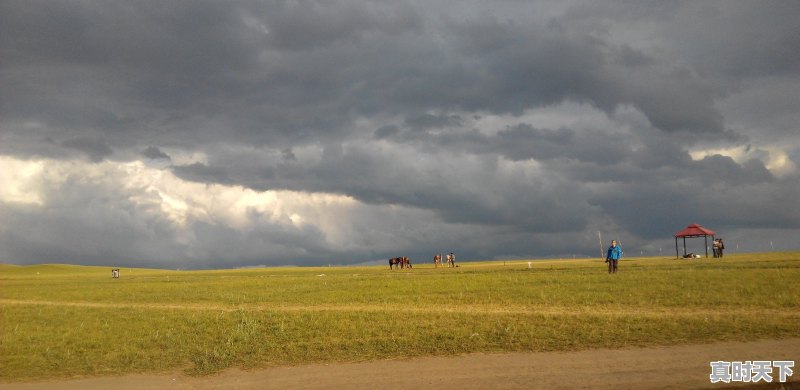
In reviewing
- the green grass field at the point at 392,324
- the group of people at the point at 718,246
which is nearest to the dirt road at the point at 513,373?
the green grass field at the point at 392,324

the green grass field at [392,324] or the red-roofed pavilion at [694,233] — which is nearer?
the green grass field at [392,324]

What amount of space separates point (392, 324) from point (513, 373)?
749 centimetres

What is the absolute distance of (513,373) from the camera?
16.6 meters

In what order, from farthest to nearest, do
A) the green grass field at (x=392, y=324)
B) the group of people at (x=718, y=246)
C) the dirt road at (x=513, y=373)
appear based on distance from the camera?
1. the group of people at (x=718, y=246)
2. the green grass field at (x=392, y=324)
3. the dirt road at (x=513, y=373)

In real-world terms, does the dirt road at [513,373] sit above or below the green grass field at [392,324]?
below

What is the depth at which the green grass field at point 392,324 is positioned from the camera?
19875 millimetres

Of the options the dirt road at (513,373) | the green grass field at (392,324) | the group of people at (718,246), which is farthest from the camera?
the group of people at (718,246)

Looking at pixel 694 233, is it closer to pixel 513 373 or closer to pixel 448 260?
pixel 448 260

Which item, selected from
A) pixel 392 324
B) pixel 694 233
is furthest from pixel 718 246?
pixel 392 324

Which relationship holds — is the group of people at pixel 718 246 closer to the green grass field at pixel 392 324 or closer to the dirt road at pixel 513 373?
the green grass field at pixel 392 324

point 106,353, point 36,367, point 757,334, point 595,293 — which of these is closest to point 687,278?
point 595,293

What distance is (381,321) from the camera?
2398cm

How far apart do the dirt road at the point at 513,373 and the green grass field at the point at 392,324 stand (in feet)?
2.96

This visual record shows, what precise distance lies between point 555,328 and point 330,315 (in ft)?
32.2
